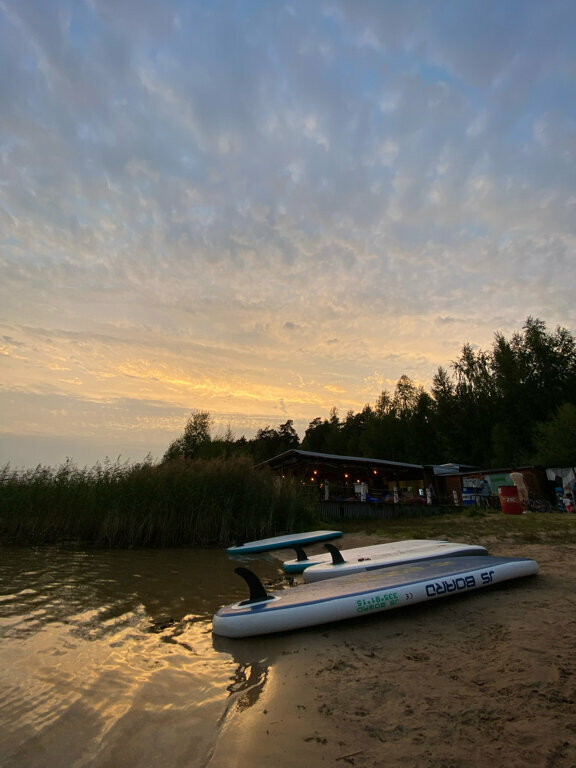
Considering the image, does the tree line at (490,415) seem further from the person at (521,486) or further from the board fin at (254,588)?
the board fin at (254,588)

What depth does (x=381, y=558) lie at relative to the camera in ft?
20.5

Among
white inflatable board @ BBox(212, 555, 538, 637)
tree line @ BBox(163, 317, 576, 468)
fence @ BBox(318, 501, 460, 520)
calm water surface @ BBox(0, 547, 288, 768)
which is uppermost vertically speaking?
tree line @ BBox(163, 317, 576, 468)

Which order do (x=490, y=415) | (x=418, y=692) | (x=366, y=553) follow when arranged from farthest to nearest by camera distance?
(x=490, y=415), (x=366, y=553), (x=418, y=692)

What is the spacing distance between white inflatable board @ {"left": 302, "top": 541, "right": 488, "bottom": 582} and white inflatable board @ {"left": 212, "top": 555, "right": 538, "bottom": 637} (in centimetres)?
72

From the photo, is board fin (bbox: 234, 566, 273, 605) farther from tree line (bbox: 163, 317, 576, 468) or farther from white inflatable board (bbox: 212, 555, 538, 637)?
tree line (bbox: 163, 317, 576, 468)

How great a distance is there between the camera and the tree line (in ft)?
91.7

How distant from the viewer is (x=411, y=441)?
133 ft

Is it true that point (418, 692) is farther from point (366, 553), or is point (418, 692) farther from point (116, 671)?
point (366, 553)

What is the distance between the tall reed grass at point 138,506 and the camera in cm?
984

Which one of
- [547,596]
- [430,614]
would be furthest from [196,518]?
[547,596]

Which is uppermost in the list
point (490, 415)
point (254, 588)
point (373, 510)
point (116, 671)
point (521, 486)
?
point (490, 415)

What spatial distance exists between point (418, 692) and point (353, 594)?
1.55m

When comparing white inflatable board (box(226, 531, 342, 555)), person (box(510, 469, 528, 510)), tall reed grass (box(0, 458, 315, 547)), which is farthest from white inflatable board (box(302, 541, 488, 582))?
person (box(510, 469, 528, 510))

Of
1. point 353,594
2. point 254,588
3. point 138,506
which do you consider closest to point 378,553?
point 353,594
